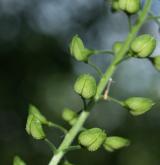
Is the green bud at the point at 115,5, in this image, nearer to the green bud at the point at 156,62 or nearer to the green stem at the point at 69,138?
the green bud at the point at 156,62

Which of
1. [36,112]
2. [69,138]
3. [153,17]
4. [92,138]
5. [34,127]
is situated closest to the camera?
[92,138]

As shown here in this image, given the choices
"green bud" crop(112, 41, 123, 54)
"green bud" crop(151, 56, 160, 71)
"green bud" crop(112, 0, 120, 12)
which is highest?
"green bud" crop(112, 0, 120, 12)

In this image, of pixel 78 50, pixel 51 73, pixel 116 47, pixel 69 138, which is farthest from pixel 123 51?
pixel 51 73

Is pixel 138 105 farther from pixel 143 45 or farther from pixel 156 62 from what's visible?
pixel 143 45

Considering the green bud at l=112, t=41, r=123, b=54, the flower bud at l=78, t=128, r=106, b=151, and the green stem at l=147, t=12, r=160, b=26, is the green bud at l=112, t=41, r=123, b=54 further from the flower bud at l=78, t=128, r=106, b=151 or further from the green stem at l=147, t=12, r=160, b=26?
the flower bud at l=78, t=128, r=106, b=151

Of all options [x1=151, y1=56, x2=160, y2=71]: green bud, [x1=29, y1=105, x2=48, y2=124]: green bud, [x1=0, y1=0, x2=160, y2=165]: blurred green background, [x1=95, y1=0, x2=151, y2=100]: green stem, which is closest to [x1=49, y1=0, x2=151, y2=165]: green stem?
[x1=95, y1=0, x2=151, y2=100]: green stem
